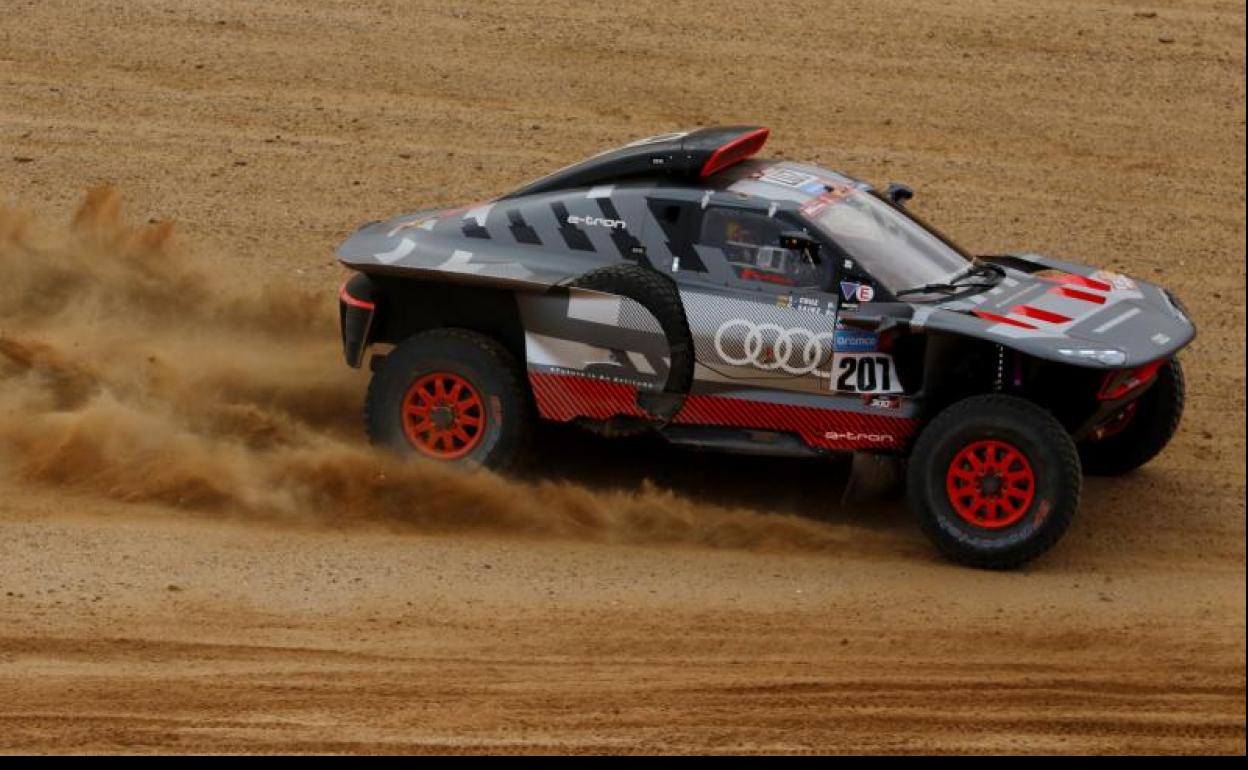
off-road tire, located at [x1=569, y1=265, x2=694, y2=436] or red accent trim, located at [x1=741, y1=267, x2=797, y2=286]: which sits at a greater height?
red accent trim, located at [x1=741, y1=267, x2=797, y2=286]

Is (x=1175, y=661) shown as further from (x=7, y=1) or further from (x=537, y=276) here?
(x=7, y=1)

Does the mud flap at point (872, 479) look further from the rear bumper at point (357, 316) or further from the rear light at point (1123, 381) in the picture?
the rear bumper at point (357, 316)

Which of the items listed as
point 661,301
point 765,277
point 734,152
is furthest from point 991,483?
point 734,152

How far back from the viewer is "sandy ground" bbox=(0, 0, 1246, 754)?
30.5 ft

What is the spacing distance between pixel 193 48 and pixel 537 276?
21.0ft

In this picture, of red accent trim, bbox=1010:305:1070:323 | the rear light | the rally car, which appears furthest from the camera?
red accent trim, bbox=1010:305:1070:323

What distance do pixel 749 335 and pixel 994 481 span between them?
1430 mm

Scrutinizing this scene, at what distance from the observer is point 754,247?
11016 millimetres

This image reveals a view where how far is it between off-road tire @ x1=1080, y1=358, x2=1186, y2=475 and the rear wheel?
335 centimetres

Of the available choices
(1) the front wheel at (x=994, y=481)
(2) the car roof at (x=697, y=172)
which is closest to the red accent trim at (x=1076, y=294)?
(1) the front wheel at (x=994, y=481)

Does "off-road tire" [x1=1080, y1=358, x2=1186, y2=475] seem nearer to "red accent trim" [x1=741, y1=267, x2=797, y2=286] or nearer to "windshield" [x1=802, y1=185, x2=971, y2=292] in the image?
"windshield" [x1=802, y1=185, x2=971, y2=292]

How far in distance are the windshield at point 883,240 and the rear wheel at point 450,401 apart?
6.05ft

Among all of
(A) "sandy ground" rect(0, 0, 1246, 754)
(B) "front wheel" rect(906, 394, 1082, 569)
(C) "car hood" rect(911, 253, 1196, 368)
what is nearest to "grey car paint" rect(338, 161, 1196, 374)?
(C) "car hood" rect(911, 253, 1196, 368)

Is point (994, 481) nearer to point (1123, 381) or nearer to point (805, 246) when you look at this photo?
point (1123, 381)
